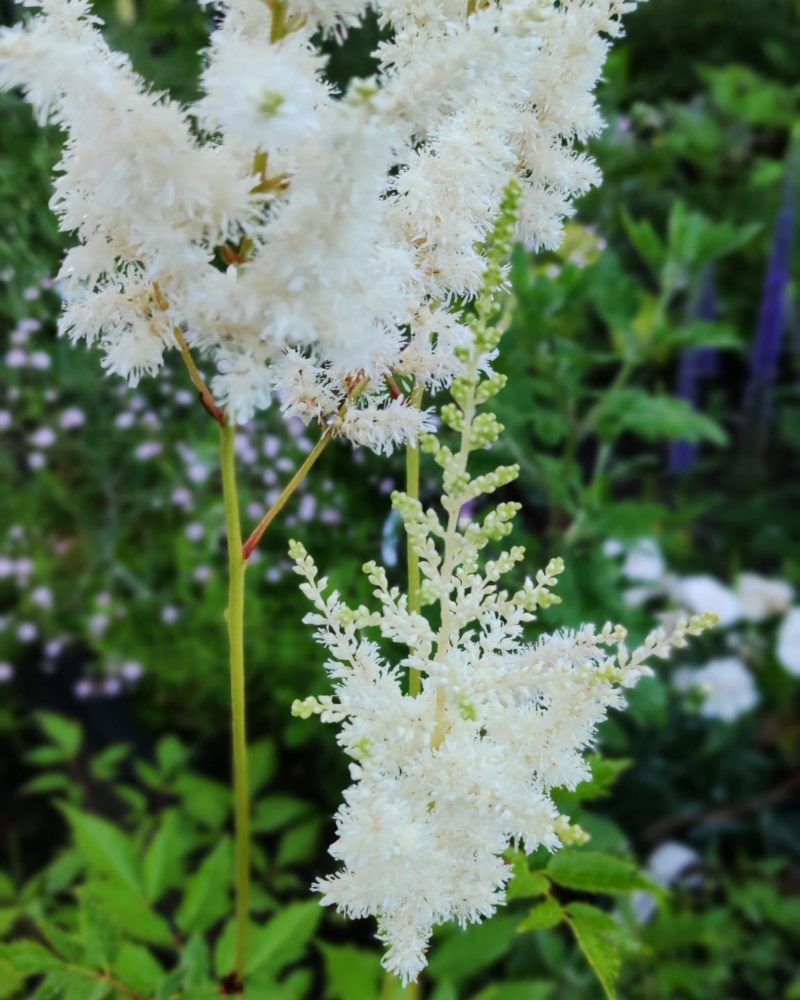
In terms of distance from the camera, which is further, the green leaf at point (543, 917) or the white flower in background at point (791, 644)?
the white flower in background at point (791, 644)

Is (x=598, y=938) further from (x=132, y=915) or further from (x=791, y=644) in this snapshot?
(x=791, y=644)

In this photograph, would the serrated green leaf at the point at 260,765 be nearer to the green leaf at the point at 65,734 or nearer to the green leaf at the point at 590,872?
the green leaf at the point at 65,734

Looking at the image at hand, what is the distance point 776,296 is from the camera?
1.52 metres

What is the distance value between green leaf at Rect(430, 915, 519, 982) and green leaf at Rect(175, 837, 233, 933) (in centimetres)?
23

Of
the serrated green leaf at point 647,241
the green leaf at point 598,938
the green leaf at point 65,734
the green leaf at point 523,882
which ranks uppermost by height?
the serrated green leaf at point 647,241

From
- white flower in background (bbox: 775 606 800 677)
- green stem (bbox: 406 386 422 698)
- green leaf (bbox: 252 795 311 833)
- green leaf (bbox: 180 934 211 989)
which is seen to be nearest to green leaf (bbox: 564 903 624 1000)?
green stem (bbox: 406 386 422 698)

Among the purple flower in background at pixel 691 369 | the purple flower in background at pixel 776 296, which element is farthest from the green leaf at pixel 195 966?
the purple flower in background at pixel 776 296

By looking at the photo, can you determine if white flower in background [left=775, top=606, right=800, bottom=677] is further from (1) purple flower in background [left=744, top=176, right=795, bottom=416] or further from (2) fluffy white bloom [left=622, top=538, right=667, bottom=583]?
(1) purple flower in background [left=744, top=176, right=795, bottom=416]

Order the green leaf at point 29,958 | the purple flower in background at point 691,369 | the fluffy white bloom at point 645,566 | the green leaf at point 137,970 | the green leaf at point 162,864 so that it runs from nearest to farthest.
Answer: the green leaf at point 29,958
the green leaf at point 137,970
the green leaf at point 162,864
the fluffy white bloom at point 645,566
the purple flower in background at point 691,369

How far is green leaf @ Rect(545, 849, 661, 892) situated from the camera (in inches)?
22.1

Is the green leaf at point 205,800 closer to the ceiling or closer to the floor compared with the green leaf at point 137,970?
closer to the ceiling

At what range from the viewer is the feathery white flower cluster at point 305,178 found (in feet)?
1.22

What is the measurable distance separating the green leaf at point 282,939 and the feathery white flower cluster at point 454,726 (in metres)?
0.35

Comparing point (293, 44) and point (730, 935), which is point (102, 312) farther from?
point (730, 935)
